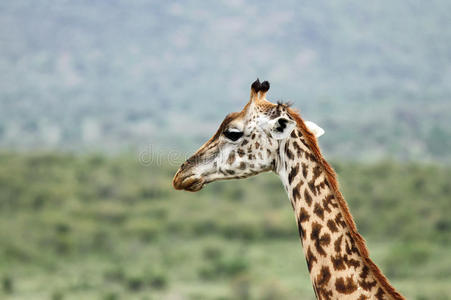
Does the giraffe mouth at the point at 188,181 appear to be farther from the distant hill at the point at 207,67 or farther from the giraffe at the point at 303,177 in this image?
the distant hill at the point at 207,67

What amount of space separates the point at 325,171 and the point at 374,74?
139 metres

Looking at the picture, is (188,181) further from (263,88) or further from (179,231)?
(179,231)

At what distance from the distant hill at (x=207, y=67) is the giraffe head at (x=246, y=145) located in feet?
295

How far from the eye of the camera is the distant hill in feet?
368

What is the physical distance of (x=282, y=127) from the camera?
7230 millimetres

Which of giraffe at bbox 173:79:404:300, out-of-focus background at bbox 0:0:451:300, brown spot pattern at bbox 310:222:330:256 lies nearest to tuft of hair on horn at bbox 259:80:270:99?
giraffe at bbox 173:79:404:300

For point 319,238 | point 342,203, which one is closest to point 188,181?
point 319,238

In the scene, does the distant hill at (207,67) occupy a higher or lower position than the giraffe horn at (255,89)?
higher

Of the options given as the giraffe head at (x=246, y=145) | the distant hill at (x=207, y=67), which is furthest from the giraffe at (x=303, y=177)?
the distant hill at (x=207, y=67)

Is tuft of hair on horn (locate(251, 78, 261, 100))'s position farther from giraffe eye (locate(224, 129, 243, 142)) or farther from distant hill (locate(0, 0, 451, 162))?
distant hill (locate(0, 0, 451, 162))

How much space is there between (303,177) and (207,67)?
140 meters

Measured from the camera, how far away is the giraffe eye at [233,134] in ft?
24.8

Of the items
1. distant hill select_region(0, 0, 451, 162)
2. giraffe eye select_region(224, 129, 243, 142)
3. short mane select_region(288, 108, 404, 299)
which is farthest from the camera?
distant hill select_region(0, 0, 451, 162)

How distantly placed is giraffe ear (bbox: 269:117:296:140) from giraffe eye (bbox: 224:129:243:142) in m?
0.39
